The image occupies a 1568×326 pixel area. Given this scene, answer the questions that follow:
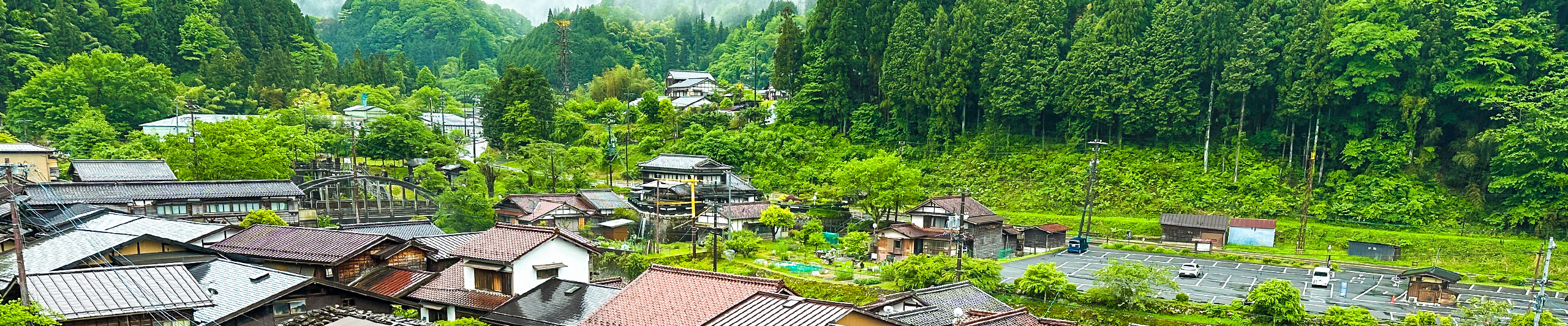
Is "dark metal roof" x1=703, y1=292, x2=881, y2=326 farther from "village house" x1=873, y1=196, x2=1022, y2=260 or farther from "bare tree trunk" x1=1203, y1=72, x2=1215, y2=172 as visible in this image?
"bare tree trunk" x1=1203, y1=72, x2=1215, y2=172

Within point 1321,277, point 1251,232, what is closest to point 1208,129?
point 1251,232

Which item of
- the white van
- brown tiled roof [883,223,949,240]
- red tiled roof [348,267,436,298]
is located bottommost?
the white van

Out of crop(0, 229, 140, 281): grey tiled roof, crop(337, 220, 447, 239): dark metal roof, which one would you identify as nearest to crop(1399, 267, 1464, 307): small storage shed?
crop(337, 220, 447, 239): dark metal roof

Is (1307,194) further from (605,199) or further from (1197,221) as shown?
(605,199)

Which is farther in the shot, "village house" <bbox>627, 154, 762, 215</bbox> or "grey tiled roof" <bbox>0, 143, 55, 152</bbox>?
"village house" <bbox>627, 154, 762, 215</bbox>

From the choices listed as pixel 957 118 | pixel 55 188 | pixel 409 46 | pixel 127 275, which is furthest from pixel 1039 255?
pixel 409 46

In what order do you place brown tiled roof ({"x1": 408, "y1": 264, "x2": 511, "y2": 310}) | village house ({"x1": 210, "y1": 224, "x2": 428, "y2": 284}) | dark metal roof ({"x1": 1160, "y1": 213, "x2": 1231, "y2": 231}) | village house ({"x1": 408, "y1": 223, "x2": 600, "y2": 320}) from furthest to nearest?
dark metal roof ({"x1": 1160, "y1": 213, "x2": 1231, "y2": 231}) → village house ({"x1": 210, "y1": 224, "x2": 428, "y2": 284}) → village house ({"x1": 408, "y1": 223, "x2": 600, "y2": 320}) → brown tiled roof ({"x1": 408, "y1": 264, "x2": 511, "y2": 310})
